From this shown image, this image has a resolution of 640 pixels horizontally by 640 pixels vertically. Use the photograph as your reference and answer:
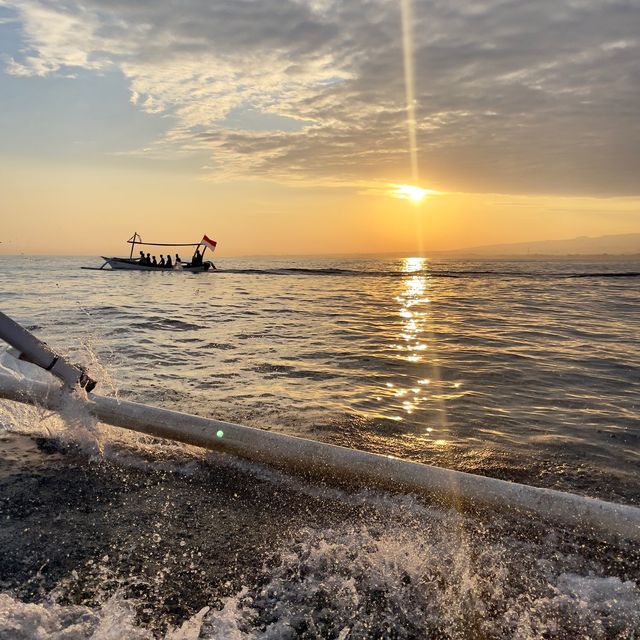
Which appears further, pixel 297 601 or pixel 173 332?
pixel 173 332

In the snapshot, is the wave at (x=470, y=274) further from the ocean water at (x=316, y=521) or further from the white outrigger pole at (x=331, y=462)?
the white outrigger pole at (x=331, y=462)

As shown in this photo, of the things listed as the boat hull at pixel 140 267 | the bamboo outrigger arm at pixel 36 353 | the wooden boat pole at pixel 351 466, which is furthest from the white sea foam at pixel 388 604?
the boat hull at pixel 140 267

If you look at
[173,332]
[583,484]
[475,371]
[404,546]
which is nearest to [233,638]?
[404,546]

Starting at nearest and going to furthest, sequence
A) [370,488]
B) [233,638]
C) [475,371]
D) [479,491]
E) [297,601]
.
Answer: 1. [233,638]
2. [297,601]
3. [479,491]
4. [370,488]
5. [475,371]

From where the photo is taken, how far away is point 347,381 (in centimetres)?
948

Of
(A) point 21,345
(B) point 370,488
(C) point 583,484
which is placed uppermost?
(A) point 21,345

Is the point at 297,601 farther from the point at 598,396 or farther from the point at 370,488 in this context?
the point at 598,396

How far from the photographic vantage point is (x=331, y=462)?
452 centimetres

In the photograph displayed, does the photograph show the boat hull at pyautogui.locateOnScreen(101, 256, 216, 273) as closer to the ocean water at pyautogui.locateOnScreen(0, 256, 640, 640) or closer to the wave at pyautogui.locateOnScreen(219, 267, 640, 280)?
the wave at pyautogui.locateOnScreen(219, 267, 640, 280)

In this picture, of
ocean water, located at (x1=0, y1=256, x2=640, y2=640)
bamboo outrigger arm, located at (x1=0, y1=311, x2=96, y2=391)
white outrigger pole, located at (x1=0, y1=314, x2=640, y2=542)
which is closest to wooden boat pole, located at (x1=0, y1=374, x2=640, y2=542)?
white outrigger pole, located at (x1=0, y1=314, x2=640, y2=542)

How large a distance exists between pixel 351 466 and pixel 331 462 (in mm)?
194

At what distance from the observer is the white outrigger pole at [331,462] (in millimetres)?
3727

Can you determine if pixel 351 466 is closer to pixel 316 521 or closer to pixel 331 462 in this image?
pixel 331 462

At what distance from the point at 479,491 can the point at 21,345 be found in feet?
13.9
